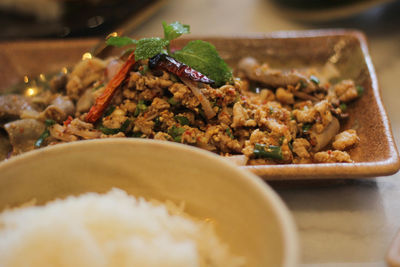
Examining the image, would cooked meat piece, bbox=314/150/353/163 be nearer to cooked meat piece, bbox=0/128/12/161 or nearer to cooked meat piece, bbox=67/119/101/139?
cooked meat piece, bbox=67/119/101/139

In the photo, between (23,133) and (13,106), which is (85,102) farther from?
(13,106)

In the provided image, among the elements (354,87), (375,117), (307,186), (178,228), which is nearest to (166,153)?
(178,228)

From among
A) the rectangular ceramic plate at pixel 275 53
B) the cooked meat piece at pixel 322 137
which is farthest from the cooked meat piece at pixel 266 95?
the rectangular ceramic plate at pixel 275 53

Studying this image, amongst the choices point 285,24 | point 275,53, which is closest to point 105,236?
point 275,53

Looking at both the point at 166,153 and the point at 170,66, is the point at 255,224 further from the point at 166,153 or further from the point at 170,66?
the point at 170,66

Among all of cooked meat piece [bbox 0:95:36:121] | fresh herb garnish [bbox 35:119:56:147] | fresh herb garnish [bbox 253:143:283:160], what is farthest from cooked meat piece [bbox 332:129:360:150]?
cooked meat piece [bbox 0:95:36:121]

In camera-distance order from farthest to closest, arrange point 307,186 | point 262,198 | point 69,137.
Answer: point 69,137 → point 307,186 → point 262,198
